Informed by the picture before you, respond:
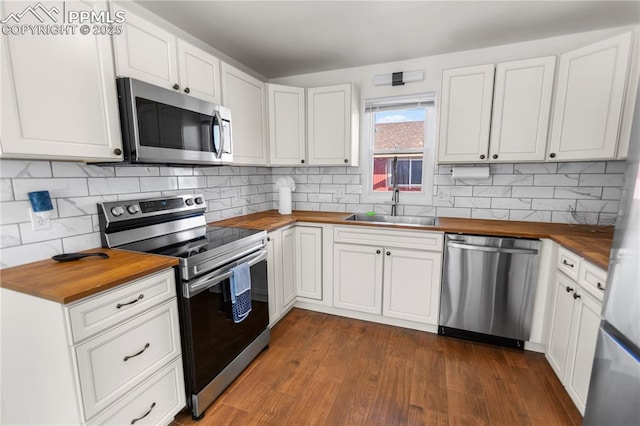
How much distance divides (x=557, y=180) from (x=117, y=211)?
3327 millimetres

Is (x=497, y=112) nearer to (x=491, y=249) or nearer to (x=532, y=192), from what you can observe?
(x=532, y=192)

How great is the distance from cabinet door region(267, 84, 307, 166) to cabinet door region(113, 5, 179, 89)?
3.62 ft

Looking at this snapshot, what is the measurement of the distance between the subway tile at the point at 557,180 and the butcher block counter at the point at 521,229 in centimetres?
35

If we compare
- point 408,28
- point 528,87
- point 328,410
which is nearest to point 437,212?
point 528,87

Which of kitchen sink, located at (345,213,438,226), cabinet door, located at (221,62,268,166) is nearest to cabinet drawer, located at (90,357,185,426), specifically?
cabinet door, located at (221,62,268,166)

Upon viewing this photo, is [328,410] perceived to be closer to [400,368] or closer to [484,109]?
[400,368]

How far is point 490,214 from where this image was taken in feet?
8.59

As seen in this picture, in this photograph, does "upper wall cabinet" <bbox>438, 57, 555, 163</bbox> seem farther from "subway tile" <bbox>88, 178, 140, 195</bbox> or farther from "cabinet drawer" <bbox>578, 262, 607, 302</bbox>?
"subway tile" <bbox>88, 178, 140, 195</bbox>

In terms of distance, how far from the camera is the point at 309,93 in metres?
2.82

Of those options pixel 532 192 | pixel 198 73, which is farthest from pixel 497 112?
pixel 198 73

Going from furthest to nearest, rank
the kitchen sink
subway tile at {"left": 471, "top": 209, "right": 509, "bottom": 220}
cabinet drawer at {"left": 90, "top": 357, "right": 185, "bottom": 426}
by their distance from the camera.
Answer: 1. the kitchen sink
2. subway tile at {"left": 471, "top": 209, "right": 509, "bottom": 220}
3. cabinet drawer at {"left": 90, "top": 357, "right": 185, "bottom": 426}

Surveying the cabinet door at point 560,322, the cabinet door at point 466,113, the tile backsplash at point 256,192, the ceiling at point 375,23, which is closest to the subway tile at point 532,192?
the tile backsplash at point 256,192

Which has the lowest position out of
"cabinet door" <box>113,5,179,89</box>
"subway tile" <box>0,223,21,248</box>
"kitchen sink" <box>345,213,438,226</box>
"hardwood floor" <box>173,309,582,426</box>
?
"hardwood floor" <box>173,309,582,426</box>

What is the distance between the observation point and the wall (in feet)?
4.37
